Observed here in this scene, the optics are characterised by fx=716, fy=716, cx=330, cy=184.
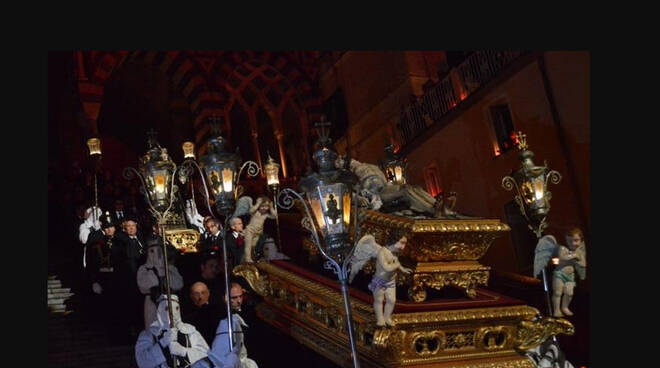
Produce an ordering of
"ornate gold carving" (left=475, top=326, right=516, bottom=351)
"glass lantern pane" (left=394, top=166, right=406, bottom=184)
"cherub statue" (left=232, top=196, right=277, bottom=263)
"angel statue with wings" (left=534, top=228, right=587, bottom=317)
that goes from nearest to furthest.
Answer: "ornate gold carving" (left=475, top=326, right=516, bottom=351), "angel statue with wings" (left=534, top=228, right=587, bottom=317), "cherub statue" (left=232, top=196, right=277, bottom=263), "glass lantern pane" (left=394, top=166, right=406, bottom=184)

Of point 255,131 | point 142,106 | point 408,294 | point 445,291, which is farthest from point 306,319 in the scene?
point 142,106

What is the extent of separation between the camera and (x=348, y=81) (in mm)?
20188

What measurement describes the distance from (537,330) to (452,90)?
27.2ft

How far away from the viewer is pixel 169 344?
665cm

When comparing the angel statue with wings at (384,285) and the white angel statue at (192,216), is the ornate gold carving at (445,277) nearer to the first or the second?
the angel statue with wings at (384,285)

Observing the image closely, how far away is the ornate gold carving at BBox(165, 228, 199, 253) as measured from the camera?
10711 millimetres

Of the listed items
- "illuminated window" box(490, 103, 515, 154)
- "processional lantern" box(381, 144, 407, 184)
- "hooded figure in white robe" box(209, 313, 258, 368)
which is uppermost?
"illuminated window" box(490, 103, 515, 154)

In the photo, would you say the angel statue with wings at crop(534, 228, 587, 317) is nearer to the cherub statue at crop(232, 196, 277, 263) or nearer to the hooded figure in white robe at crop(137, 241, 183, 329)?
the cherub statue at crop(232, 196, 277, 263)

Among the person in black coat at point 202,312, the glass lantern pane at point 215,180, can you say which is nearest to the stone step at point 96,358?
the person in black coat at point 202,312

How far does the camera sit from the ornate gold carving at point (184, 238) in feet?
35.1

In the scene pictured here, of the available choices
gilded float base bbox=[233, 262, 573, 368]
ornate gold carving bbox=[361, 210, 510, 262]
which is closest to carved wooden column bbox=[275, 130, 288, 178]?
ornate gold carving bbox=[361, 210, 510, 262]

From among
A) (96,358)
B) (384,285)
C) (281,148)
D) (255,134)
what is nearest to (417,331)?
(384,285)

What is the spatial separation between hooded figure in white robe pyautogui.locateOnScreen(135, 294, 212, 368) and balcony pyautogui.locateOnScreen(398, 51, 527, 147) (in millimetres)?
8549

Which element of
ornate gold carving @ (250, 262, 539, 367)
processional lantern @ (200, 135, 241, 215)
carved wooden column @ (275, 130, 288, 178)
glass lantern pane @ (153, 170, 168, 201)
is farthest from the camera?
carved wooden column @ (275, 130, 288, 178)
